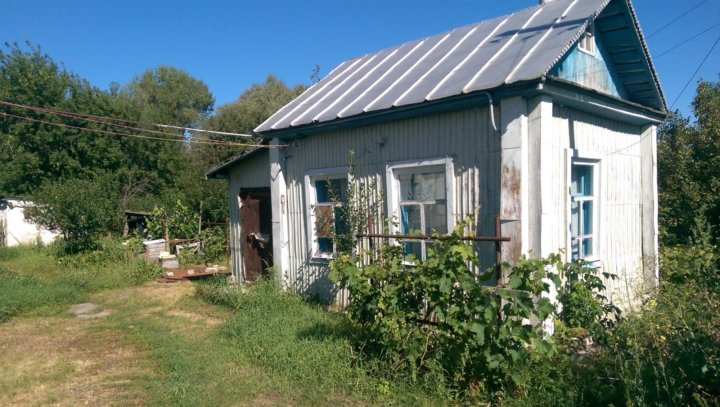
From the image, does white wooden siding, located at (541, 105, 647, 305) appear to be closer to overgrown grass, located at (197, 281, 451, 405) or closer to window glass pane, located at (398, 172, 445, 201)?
window glass pane, located at (398, 172, 445, 201)

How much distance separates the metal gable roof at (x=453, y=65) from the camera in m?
5.70

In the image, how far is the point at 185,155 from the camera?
93.0 ft

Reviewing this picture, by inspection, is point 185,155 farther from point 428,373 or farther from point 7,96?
point 428,373

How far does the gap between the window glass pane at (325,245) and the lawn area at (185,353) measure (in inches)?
36.2

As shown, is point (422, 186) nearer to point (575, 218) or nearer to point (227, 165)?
point (575, 218)


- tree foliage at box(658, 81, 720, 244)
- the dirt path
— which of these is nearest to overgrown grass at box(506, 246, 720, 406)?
the dirt path

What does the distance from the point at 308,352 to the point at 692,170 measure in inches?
422

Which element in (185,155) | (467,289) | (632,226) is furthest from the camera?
(185,155)

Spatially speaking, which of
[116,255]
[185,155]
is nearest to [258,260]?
[116,255]

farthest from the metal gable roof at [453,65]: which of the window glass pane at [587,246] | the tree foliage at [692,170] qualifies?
the tree foliage at [692,170]

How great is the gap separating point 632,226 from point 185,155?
83.7 ft

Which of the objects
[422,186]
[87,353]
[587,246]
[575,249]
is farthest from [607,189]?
[87,353]

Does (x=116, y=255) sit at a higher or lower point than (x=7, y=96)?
lower

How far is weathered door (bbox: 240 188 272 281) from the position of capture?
10.4 m
